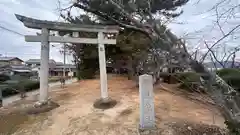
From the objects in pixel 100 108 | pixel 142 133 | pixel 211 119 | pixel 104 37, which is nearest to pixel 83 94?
pixel 100 108

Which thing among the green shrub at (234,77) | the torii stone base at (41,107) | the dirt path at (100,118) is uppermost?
the green shrub at (234,77)

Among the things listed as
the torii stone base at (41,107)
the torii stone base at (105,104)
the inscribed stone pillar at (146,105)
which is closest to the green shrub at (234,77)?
the inscribed stone pillar at (146,105)

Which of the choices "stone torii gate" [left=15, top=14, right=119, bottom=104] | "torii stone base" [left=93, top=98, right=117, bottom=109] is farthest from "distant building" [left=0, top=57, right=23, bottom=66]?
"torii stone base" [left=93, top=98, right=117, bottom=109]

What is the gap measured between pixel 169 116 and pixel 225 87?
3.64 m

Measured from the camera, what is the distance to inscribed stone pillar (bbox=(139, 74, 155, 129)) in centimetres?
→ 477

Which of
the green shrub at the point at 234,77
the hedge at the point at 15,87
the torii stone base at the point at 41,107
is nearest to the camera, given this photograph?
the torii stone base at the point at 41,107

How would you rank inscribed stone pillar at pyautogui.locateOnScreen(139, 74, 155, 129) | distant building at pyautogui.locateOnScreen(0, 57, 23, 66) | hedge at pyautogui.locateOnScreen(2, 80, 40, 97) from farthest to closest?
distant building at pyautogui.locateOnScreen(0, 57, 23, 66) < hedge at pyautogui.locateOnScreen(2, 80, 40, 97) < inscribed stone pillar at pyautogui.locateOnScreen(139, 74, 155, 129)

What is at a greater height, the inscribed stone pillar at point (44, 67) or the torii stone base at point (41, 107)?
the inscribed stone pillar at point (44, 67)

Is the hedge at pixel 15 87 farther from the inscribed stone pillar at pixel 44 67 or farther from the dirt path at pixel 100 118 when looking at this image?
the inscribed stone pillar at pixel 44 67

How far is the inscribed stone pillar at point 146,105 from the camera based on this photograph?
4.77 metres

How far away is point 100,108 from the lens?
657cm

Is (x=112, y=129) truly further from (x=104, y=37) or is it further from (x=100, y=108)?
(x=104, y=37)

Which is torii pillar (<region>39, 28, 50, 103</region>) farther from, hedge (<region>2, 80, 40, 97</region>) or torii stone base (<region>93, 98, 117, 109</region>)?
hedge (<region>2, 80, 40, 97</region>)

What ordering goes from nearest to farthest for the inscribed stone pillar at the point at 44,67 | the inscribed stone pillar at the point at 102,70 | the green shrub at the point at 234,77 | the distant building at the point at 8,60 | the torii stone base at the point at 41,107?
the torii stone base at the point at 41,107
the inscribed stone pillar at the point at 44,67
the inscribed stone pillar at the point at 102,70
the green shrub at the point at 234,77
the distant building at the point at 8,60
